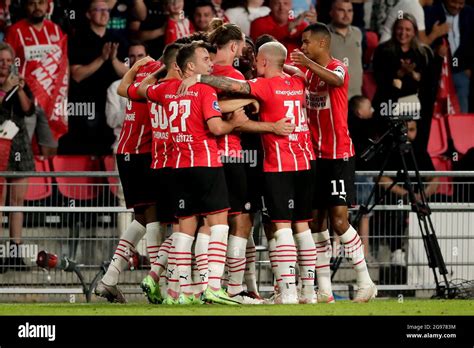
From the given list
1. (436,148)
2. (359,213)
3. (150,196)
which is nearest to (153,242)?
(150,196)

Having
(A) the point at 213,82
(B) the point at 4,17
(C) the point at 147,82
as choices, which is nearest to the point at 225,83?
(A) the point at 213,82

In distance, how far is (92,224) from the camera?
16.2 m

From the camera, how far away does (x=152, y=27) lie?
1836cm

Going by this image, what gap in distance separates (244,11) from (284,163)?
5.48 metres

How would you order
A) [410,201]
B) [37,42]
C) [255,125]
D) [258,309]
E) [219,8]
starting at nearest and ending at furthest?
1. [258,309]
2. [255,125]
3. [410,201]
4. [37,42]
5. [219,8]

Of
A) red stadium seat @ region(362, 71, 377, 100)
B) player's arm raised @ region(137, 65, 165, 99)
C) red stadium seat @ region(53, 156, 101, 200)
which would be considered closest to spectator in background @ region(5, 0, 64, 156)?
red stadium seat @ region(53, 156, 101, 200)

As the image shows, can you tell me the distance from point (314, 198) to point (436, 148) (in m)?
5.07

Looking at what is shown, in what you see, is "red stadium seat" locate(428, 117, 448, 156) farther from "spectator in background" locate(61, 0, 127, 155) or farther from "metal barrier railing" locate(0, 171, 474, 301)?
"spectator in background" locate(61, 0, 127, 155)

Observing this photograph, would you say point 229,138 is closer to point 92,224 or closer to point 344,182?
point 344,182

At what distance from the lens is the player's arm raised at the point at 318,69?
13.5m

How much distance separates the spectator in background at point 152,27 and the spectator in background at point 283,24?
114 cm

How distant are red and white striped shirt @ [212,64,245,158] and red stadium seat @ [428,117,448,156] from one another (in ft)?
18.6

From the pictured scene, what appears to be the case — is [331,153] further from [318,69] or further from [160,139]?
[160,139]

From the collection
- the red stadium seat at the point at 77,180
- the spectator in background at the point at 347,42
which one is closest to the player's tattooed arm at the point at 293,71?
the red stadium seat at the point at 77,180
